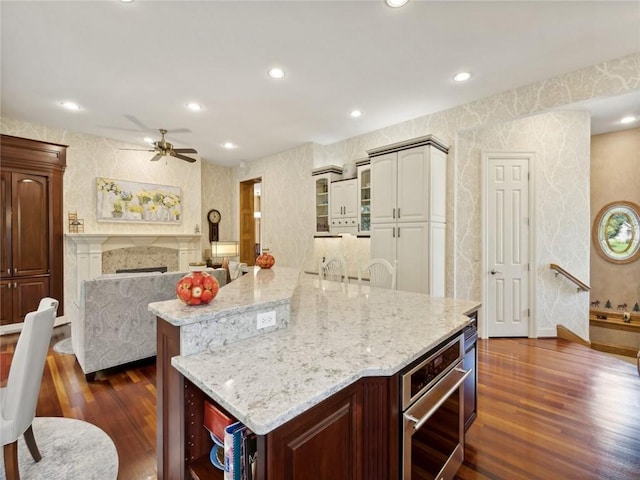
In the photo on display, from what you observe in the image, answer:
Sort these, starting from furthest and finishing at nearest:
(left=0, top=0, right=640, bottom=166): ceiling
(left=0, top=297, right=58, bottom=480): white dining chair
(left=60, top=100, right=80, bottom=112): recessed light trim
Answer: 1. (left=60, top=100, right=80, bottom=112): recessed light trim
2. (left=0, top=0, right=640, bottom=166): ceiling
3. (left=0, top=297, right=58, bottom=480): white dining chair

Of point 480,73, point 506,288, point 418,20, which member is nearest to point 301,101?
point 418,20

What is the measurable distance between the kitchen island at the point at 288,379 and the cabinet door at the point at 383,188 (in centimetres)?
245

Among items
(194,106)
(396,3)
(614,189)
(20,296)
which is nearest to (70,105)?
(194,106)

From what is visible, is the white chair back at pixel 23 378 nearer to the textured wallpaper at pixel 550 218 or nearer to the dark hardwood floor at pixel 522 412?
the dark hardwood floor at pixel 522 412

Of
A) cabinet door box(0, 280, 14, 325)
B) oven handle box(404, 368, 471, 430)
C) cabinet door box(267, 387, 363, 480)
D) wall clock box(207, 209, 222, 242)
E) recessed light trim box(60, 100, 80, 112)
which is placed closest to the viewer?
cabinet door box(267, 387, 363, 480)

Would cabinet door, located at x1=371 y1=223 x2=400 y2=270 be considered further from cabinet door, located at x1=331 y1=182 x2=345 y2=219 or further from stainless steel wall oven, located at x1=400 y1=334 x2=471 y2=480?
stainless steel wall oven, located at x1=400 y1=334 x2=471 y2=480

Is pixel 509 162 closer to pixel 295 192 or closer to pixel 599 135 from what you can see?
pixel 599 135

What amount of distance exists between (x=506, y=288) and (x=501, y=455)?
105 inches

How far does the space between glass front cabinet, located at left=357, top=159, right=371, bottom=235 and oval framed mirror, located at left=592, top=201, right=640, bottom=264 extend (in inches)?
155

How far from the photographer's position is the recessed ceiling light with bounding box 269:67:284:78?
2.89 metres

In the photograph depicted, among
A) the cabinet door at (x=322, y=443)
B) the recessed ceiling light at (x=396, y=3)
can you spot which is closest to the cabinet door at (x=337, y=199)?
the recessed ceiling light at (x=396, y=3)

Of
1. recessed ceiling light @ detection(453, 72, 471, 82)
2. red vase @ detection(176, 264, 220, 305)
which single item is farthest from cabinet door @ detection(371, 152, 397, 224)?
red vase @ detection(176, 264, 220, 305)

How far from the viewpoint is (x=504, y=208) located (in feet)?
13.1

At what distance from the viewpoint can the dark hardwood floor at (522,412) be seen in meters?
1.75
